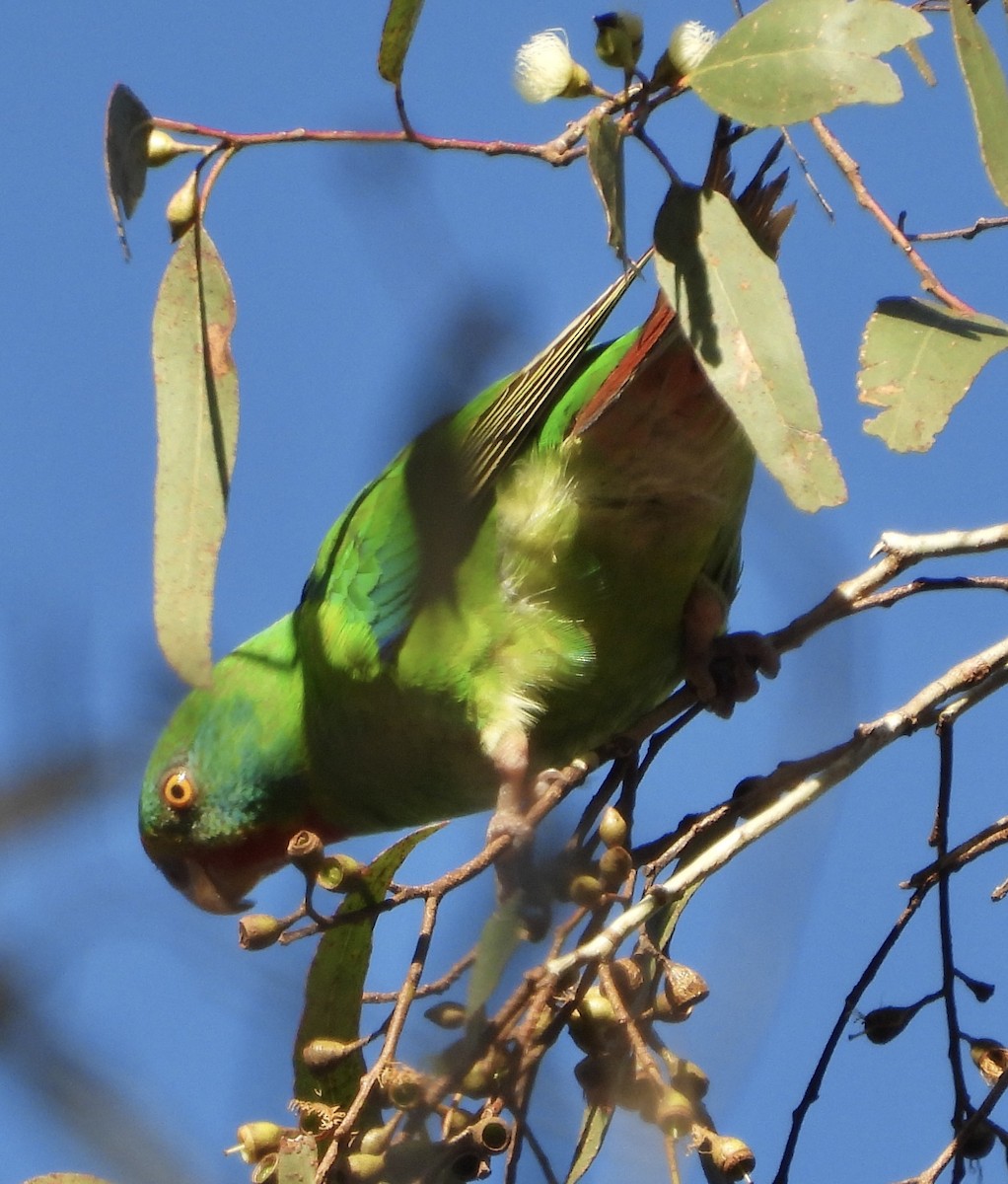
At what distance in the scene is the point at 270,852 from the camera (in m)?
3.25

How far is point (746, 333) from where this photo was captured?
1.62 meters

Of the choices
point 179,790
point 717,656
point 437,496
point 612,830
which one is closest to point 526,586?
point 437,496

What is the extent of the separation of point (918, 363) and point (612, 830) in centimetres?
70

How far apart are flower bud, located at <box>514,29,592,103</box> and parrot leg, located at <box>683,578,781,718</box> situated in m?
1.21

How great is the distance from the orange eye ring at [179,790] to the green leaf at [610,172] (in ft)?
6.83

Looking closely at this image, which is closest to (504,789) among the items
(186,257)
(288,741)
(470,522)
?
(470,522)

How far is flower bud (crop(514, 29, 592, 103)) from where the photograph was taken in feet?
5.35

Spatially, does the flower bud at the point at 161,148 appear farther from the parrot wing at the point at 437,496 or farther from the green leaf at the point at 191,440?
the parrot wing at the point at 437,496

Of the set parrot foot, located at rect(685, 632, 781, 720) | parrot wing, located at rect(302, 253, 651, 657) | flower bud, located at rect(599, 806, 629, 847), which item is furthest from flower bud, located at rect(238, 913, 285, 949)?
parrot foot, located at rect(685, 632, 781, 720)

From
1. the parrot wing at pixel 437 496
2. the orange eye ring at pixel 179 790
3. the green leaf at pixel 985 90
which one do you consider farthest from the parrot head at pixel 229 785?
the green leaf at pixel 985 90

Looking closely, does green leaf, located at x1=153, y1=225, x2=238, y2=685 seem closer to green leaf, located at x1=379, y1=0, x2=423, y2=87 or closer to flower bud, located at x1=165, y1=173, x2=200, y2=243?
flower bud, located at x1=165, y1=173, x2=200, y2=243

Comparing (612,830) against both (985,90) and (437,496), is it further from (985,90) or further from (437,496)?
(437,496)

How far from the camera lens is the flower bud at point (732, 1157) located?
152cm

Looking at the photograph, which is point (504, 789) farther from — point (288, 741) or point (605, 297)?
point (605, 297)
